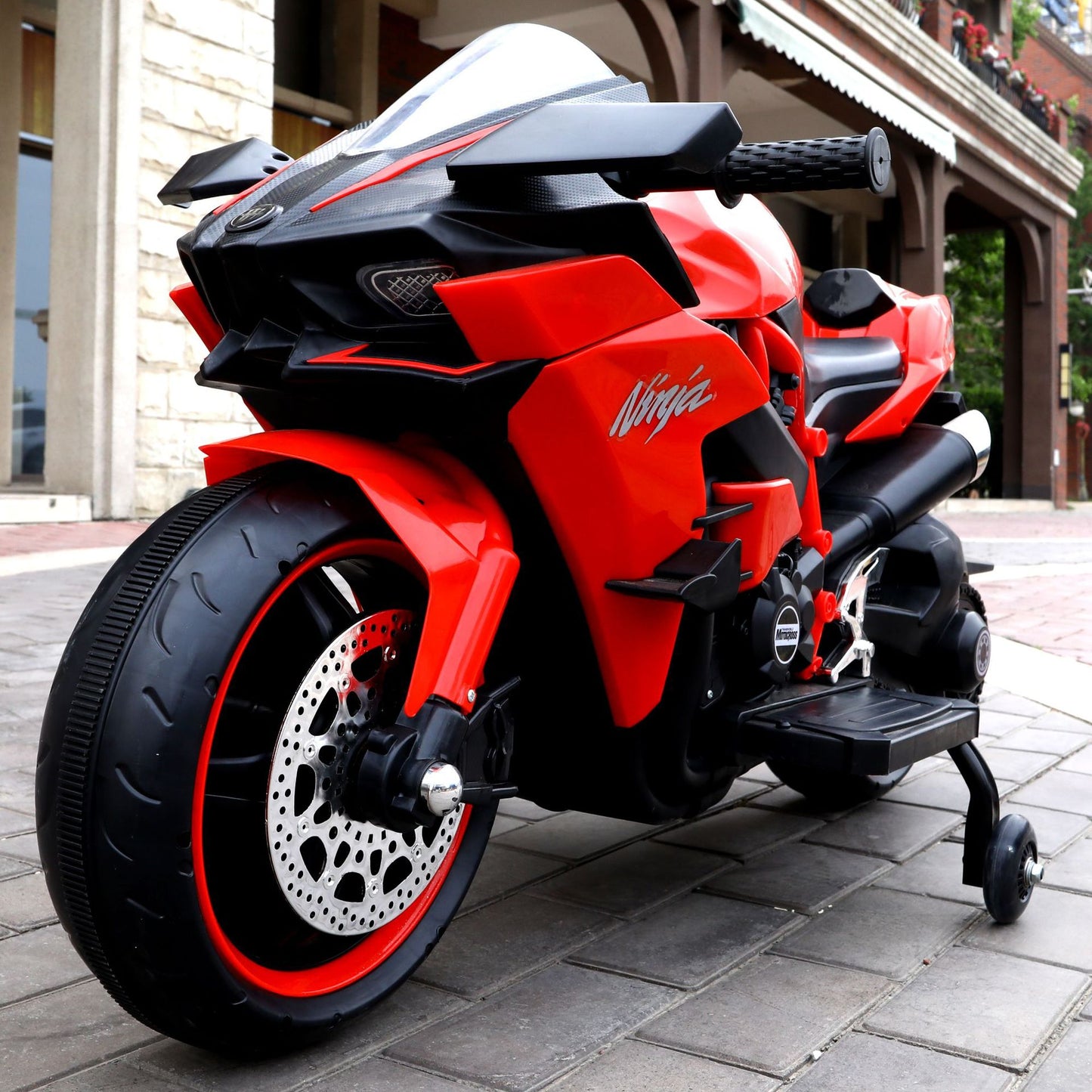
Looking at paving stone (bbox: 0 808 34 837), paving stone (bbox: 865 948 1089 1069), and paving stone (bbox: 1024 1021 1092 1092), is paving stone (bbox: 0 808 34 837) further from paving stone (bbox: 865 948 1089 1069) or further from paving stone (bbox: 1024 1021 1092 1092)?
paving stone (bbox: 1024 1021 1092 1092)

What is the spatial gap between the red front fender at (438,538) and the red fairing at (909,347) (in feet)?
4.10

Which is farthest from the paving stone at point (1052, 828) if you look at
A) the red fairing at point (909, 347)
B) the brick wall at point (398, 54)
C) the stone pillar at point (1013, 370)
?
the stone pillar at point (1013, 370)

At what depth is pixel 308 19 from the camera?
512 inches

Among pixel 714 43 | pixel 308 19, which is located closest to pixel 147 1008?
pixel 714 43

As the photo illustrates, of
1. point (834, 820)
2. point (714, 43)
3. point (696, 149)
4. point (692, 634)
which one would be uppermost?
point (714, 43)

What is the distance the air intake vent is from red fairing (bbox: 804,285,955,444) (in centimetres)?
135

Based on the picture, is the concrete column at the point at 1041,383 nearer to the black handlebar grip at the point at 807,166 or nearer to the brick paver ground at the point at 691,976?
the brick paver ground at the point at 691,976

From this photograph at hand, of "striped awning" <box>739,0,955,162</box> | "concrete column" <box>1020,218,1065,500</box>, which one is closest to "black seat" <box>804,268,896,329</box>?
"striped awning" <box>739,0,955,162</box>

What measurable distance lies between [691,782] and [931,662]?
949 millimetres

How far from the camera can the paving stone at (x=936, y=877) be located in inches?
93.1

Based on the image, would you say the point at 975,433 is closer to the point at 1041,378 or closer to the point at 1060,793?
the point at 1060,793

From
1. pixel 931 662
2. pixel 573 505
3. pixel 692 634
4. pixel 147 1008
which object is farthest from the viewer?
pixel 931 662

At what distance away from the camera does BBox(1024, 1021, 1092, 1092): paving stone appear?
5.33 feet

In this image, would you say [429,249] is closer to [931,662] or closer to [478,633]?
[478,633]
